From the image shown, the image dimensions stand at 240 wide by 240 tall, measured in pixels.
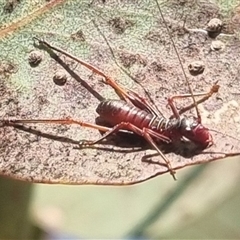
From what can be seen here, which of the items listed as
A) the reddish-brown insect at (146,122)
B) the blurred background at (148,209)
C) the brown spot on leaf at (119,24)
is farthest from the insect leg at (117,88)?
the blurred background at (148,209)

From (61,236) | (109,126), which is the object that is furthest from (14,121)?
(61,236)

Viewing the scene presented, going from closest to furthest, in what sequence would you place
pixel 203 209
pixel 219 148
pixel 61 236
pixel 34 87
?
pixel 219 148 < pixel 34 87 < pixel 61 236 < pixel 203 209

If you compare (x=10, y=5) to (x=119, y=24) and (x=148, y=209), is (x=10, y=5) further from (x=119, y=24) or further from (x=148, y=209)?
(x=148, y=209)

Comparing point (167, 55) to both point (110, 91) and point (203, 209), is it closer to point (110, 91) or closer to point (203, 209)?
point (110, 91)

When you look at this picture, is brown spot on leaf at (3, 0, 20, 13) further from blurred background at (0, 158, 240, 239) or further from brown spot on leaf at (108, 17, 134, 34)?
blurred background at (0, 158, 240, 239)

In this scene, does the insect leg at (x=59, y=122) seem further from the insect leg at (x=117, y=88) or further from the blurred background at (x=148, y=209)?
the blurred background at (x=148, y=209)

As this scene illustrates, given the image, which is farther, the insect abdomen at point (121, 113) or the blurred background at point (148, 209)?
the blurred background at point (148, 209)

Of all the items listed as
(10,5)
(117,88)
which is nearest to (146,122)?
(117,88)

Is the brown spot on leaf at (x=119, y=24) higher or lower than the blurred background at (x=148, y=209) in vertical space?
higher
